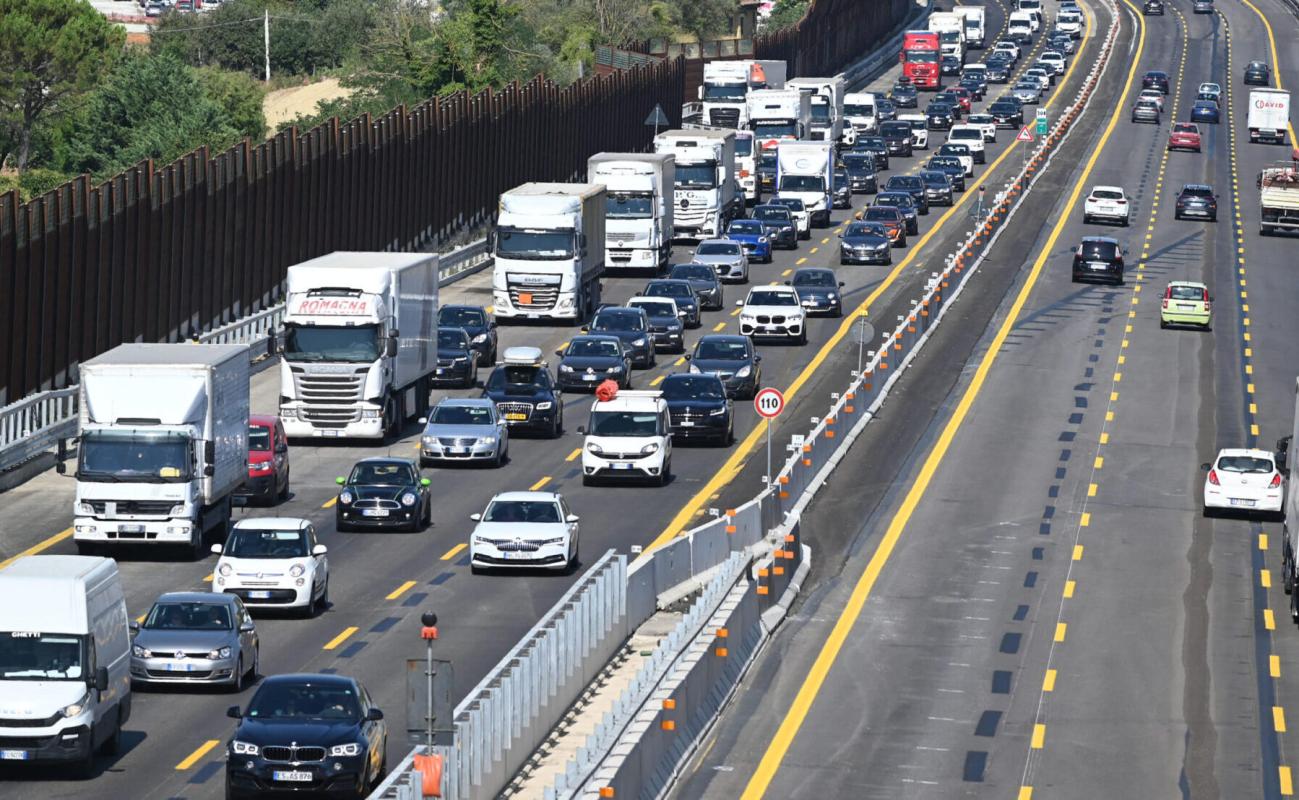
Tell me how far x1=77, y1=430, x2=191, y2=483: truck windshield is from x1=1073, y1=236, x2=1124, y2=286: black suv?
149 ft

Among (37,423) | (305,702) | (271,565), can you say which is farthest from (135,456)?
(305,702)

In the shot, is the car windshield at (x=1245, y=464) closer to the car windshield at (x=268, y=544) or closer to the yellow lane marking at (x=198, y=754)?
the car windshield at (x=268, y=544)

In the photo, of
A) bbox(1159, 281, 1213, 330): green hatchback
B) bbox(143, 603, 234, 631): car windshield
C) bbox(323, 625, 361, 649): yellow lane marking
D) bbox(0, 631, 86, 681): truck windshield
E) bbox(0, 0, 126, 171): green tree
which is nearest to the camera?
bbox(0, 631, 86, 681): truck windshield

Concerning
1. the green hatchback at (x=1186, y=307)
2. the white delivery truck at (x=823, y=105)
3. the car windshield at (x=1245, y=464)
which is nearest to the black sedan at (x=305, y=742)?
the car windshield at (x=1245, y=464)

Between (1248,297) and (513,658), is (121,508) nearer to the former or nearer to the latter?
(513,658)

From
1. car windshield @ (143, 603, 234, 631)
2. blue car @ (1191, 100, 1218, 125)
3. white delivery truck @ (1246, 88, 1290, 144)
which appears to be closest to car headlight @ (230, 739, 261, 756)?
car windshield @ (143, 603, 234, 631)

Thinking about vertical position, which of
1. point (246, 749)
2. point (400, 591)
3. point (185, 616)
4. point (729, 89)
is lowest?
point (400, 591)

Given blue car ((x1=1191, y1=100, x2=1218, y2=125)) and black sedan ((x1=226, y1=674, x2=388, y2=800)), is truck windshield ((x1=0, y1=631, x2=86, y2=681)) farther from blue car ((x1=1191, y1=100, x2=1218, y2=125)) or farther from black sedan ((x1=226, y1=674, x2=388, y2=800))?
blue car ((x1=1191, y1=100, x2=1218, y2=125))

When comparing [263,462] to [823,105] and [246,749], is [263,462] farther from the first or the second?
[823,105]

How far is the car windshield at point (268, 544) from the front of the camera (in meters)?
38.2

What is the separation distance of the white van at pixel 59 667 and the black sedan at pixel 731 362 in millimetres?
30769

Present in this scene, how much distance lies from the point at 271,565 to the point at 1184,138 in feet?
304

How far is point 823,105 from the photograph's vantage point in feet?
372

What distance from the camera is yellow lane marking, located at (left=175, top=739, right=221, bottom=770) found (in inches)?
1171
